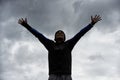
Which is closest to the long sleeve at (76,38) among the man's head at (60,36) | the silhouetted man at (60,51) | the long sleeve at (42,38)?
the silhouetted man at (60,51)

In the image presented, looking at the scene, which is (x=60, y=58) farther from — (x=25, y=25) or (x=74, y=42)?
(x=25, y=25)

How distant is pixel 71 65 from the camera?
9.02m

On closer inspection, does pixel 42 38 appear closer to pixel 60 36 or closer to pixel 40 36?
pixel 40 36

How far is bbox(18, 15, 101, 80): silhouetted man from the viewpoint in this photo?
344 inches

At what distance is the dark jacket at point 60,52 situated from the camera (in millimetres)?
8750

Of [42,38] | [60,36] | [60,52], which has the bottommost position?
[60,52]

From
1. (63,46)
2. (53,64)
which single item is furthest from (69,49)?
(53,64)

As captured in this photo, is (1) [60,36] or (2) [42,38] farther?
(2) [42,38]

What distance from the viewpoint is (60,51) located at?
8.92 metres

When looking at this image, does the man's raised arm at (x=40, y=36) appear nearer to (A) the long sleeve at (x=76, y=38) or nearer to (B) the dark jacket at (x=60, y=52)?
(B) the dark jacket at (x=60, y=52)

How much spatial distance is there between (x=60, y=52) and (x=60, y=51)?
35mm

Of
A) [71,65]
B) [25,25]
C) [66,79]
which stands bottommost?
[66,79]

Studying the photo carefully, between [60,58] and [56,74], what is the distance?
0.57 meters

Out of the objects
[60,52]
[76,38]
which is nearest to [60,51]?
[60,52]
